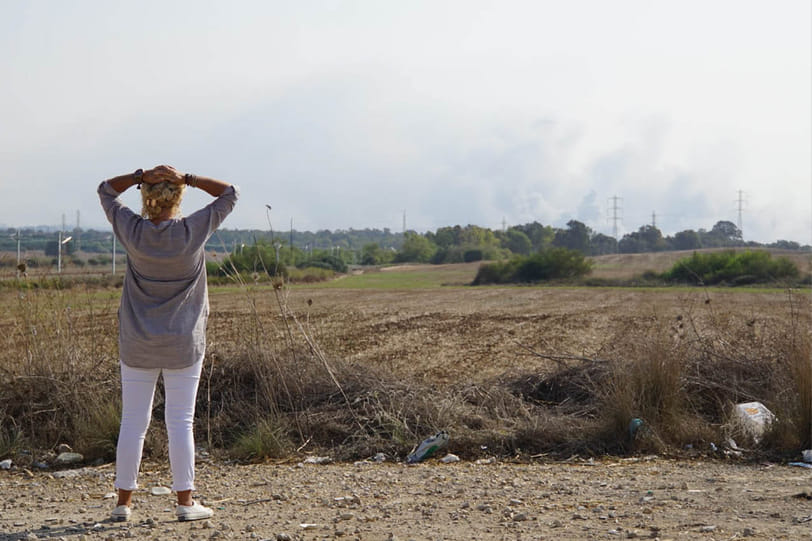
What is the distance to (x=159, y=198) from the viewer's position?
15.2 ft

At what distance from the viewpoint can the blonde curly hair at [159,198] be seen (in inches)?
183

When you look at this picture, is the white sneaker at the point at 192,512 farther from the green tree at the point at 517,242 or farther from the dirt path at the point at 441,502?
the green tree at the point at 517,242

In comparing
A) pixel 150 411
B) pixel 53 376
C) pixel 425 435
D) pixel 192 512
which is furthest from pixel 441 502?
pixel 53 376

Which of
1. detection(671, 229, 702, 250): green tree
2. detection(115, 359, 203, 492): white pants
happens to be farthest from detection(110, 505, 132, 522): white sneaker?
detection(671, 229, 702, 250): green tree

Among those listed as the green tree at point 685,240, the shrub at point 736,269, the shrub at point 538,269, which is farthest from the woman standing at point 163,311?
the green tree at point 685,240

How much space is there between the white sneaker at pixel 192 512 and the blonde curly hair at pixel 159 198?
1666mm

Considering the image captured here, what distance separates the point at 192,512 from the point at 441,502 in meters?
1.54

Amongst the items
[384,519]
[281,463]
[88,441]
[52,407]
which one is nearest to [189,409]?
[384,519]

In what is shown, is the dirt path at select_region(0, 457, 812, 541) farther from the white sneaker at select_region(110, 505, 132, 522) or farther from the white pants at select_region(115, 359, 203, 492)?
the white pants at select_region(115, 359, 203, 492)

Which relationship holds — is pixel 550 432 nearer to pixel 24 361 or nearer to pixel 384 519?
pixel 384 519

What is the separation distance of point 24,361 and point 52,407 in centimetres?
61

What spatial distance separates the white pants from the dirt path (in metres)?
0.31

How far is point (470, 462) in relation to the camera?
22.4 ft

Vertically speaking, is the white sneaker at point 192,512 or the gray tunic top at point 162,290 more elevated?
the gray tunic top at point 162,290
